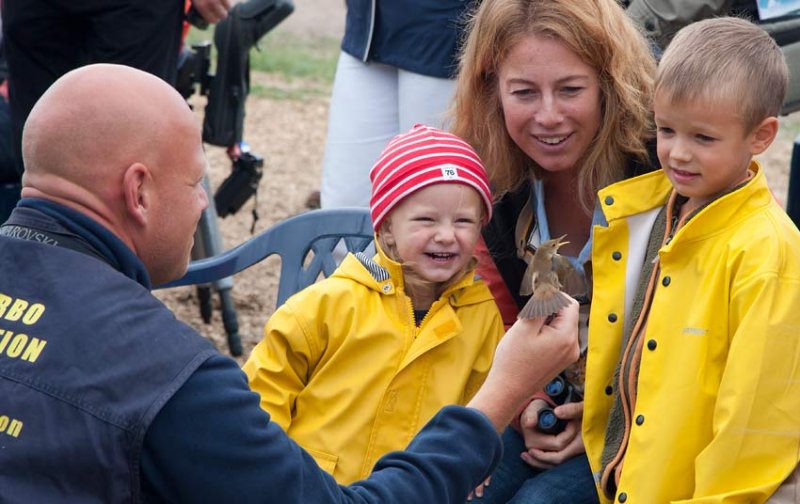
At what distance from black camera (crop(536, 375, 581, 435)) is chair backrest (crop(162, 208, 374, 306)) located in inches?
30.5

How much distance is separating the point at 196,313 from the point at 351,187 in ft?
7.24

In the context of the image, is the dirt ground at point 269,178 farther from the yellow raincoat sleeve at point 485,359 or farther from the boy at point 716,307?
the boy at point 716,307

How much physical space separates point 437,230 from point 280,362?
0.49 m

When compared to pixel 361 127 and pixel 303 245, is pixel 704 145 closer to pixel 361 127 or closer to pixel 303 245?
pixel 303 245

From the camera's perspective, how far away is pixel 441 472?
2332 millimetres

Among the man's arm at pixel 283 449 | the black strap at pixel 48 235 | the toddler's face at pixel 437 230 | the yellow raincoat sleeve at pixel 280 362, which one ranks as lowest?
the yellow raincoat sleeve at pixel 280 362

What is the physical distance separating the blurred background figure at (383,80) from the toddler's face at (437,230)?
1190 mm

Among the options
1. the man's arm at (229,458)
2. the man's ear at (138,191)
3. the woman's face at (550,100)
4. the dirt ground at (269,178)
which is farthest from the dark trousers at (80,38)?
the man's arm at (229,458)

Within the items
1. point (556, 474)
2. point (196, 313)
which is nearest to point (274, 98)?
point (196, 313)

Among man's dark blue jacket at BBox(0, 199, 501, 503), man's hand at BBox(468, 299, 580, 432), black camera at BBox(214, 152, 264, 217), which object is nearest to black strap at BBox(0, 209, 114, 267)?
man's dark blue jacket at BBox(0, 199, 501, 503)

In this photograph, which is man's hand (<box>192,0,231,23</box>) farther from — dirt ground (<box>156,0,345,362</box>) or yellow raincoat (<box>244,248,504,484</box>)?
yellow raincoat (<box>244,248,504,484</box>)

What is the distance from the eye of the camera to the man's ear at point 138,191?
2.24 m

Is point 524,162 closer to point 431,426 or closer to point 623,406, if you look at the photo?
point 623,406

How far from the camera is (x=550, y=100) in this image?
10.3 ft
